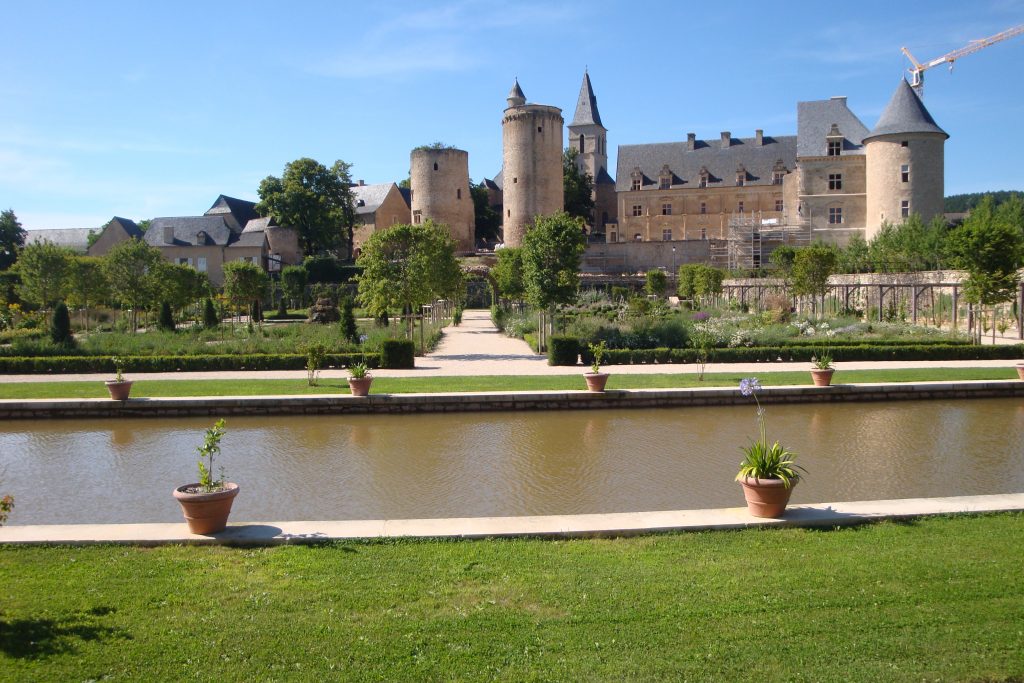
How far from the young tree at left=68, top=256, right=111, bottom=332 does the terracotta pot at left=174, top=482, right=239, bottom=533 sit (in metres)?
25.9

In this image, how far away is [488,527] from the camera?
572 centimetres

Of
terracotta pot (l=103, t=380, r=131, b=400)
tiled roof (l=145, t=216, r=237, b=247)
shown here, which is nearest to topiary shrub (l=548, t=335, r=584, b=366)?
terracotta pot (l=103, t=380, r=131, b=400)

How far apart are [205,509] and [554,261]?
15671 mm

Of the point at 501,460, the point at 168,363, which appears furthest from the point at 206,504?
the point at 168,363

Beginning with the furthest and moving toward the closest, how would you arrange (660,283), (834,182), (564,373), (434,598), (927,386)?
(834,182) < (660,283) < (564,373) < (927,386) < (434,598)

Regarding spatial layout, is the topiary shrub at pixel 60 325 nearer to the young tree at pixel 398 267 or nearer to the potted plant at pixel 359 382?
the young tree at pixel 398 267

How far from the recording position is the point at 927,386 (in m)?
12.8

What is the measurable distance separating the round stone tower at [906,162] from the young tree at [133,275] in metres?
37.4

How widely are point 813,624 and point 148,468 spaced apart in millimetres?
7301

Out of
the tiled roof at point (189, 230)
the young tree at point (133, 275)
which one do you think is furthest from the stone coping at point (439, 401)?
the tiled roof at point (189, 230)

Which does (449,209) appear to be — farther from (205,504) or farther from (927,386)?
(205,504)

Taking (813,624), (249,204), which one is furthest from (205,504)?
(249,204)

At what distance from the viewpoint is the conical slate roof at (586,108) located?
72.0 meters

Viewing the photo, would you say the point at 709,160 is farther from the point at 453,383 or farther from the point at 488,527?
the point at 488,527
